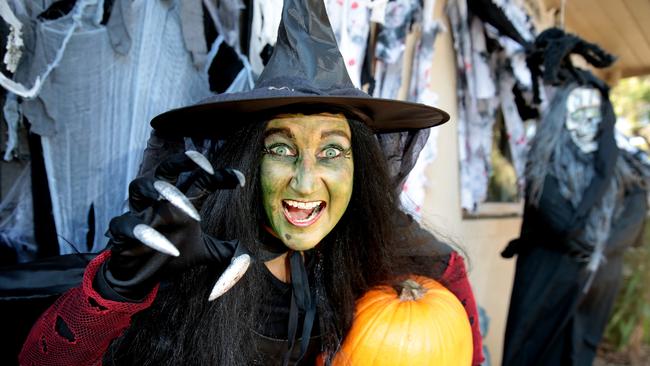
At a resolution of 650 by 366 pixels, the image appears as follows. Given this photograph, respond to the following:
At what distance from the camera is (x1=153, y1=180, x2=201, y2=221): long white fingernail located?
0.97 m

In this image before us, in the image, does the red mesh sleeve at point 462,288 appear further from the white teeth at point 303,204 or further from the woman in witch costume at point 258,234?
the white teeth at point 303,204

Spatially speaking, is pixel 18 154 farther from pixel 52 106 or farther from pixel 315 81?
pixel 315 81

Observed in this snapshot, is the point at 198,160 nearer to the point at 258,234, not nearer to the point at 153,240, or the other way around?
the point at 153,240

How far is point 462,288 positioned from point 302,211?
2.53 ft

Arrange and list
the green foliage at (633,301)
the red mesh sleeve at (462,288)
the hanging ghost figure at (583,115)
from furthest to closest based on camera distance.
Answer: the green foliage at (633,301) < the hanging ghost figure at (583,115) < the red mesh sleeve at (462,288)

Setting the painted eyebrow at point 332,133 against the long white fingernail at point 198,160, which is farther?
the painted eyebrow at point 332,133

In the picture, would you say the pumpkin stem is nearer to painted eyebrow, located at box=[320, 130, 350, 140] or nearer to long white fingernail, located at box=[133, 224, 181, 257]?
painted eyebrow, located at box=[320, 130, 350, 140]

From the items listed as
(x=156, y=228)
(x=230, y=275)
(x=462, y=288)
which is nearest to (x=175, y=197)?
(x=156, y=228)

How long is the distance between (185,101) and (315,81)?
678 mm

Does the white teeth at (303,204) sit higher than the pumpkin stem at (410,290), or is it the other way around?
the white teeth at (303,204)

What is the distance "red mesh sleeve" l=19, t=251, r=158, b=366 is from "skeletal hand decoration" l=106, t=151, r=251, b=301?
46mm

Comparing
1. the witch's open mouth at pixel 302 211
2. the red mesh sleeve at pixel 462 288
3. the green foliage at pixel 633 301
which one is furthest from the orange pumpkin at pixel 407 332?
the green foliage at pixel 633 301

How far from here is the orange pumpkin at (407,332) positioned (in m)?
1.39

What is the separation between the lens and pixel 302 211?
1.37 metres
